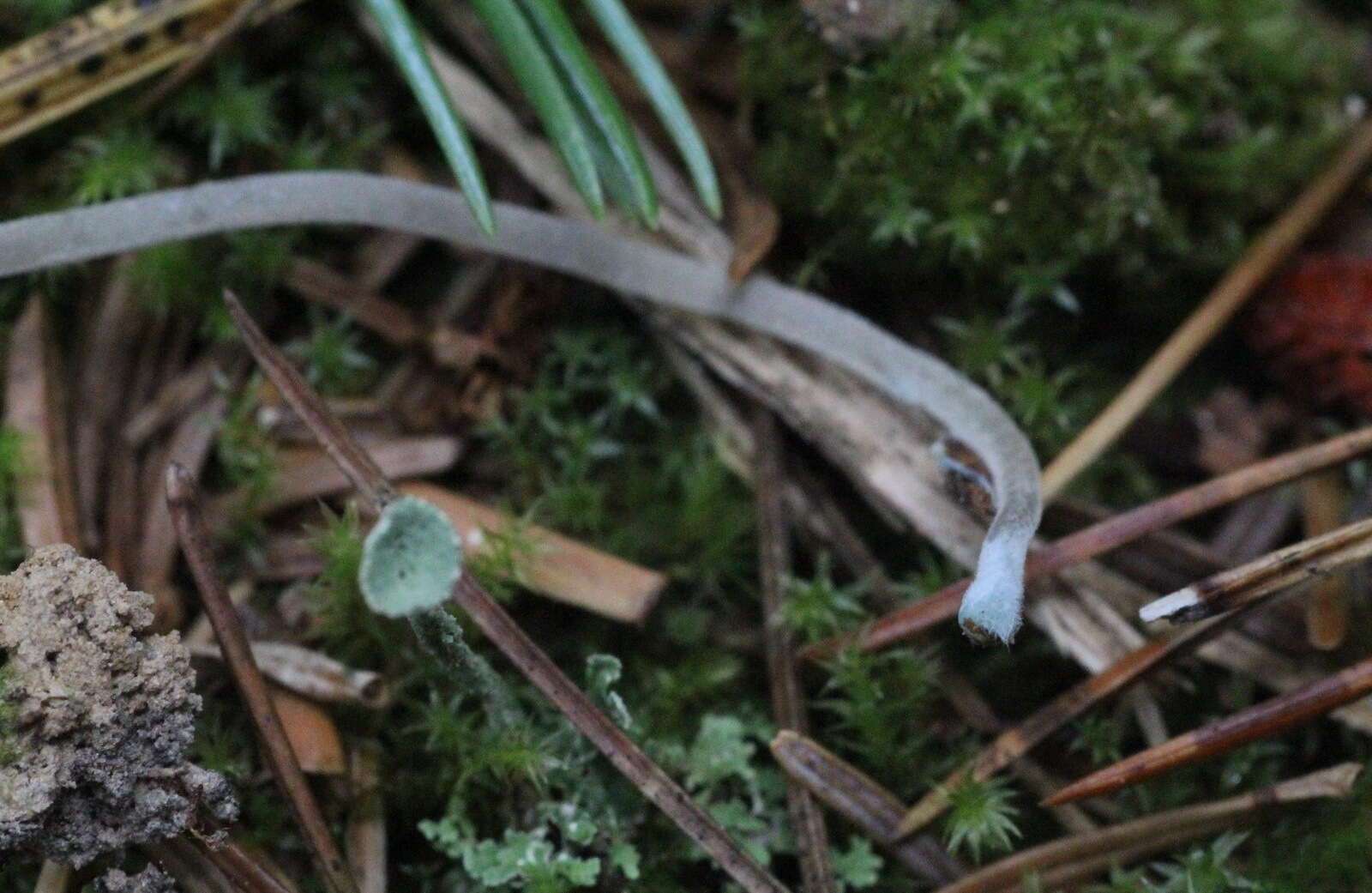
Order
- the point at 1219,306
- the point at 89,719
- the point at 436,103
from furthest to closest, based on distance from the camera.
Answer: the point at 1219,306 < the point at 436,103 < the point at 89,719

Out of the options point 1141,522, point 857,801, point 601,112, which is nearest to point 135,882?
point 857,801

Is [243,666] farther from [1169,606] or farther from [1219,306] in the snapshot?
[1219,306]

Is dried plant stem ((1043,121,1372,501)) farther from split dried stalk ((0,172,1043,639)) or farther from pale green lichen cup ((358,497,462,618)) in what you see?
pale green lichen cup ((358,497,462,618))

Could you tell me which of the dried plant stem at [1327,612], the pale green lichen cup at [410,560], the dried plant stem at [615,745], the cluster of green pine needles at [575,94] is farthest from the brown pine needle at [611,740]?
the dried plant stem at [1327,612]

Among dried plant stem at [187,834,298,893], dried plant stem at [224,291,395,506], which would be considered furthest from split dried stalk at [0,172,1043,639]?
dried plant stem at [187,834,298,893]

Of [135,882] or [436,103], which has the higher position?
[436,103]

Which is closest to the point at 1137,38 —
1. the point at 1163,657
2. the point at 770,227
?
the point at 770,227
